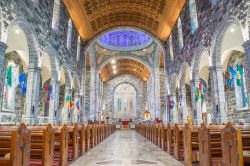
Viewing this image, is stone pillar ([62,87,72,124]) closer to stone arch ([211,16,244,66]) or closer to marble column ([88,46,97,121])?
marble column ([88,46,97,121])

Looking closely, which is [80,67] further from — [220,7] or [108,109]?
[108,109]

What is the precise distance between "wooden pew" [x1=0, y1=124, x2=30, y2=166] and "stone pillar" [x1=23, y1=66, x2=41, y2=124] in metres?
7.67

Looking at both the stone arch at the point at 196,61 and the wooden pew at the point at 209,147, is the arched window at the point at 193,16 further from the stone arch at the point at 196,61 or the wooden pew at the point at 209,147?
the wooden pew at the point at 209,147

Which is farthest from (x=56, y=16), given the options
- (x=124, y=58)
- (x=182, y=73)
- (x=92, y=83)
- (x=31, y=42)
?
(x=124, y=58)

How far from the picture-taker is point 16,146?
3084 mm

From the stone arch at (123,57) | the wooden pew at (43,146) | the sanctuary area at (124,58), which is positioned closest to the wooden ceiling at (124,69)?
the stone arch at (123,57)

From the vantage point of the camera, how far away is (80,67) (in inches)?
829

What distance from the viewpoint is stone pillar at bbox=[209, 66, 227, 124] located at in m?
10.5

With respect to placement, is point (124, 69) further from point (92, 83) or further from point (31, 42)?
point (31, 42)

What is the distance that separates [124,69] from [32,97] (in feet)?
89.9

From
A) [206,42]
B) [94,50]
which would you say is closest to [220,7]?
[206,42]

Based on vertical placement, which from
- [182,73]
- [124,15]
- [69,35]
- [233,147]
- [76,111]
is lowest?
[233,147]

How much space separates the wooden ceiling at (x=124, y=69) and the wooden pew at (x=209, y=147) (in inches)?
1091

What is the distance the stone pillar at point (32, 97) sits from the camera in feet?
34.8
